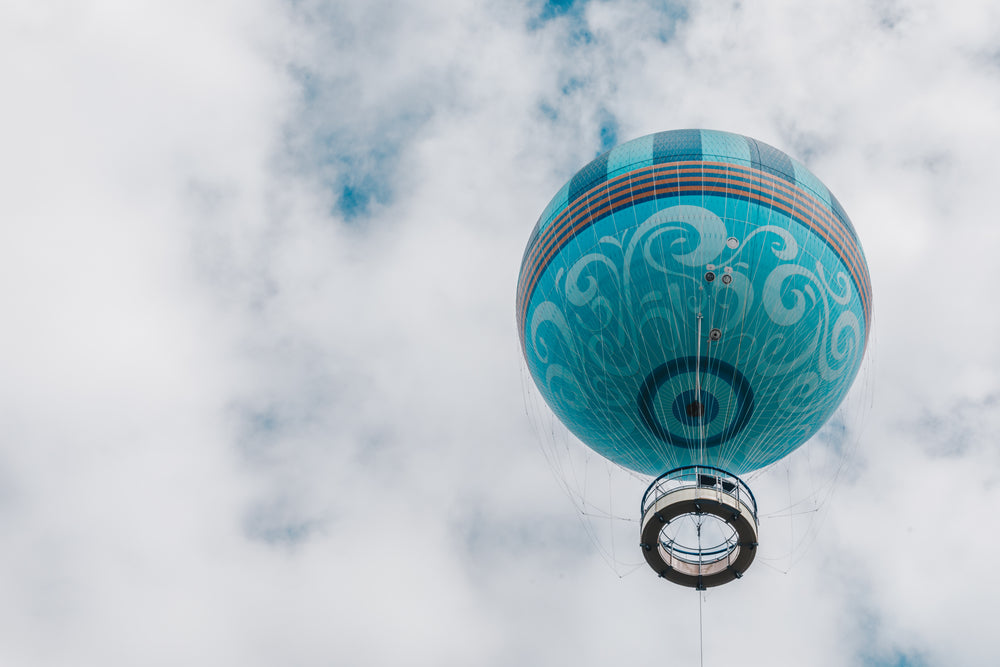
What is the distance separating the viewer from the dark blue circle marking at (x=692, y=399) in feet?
65.4

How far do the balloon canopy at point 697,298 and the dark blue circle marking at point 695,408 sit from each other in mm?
28

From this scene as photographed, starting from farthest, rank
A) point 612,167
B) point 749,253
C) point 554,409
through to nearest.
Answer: point 554,409 < point 612,167 < point 749,253

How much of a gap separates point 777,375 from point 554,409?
5.33 m

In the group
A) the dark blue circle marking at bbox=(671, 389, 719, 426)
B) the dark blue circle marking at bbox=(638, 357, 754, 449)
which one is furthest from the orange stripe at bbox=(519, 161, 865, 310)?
the dark blue circle marking at bbox=(671, 389, 719, 426)

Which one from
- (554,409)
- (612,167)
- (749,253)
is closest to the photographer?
(749,253)

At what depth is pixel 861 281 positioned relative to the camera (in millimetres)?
21188

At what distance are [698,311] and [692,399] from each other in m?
2.07

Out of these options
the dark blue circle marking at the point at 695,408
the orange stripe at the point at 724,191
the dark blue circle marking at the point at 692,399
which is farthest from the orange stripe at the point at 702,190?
the dark blue circle marking at the point at 695,408

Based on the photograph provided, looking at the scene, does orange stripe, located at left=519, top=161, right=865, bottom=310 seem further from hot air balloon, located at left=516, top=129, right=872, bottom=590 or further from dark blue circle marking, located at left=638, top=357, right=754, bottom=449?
dark blue circle marking, located at left=638, top=357, right=754, bottom=449

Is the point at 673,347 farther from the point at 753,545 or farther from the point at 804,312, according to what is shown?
the point at 753,545

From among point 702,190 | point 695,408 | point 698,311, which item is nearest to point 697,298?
point 698,311

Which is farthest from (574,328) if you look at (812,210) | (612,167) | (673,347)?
(812,210)

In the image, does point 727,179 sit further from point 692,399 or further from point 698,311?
point 692,399

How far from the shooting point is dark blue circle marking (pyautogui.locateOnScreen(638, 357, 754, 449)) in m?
19.9
